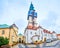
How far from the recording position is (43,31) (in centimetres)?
623

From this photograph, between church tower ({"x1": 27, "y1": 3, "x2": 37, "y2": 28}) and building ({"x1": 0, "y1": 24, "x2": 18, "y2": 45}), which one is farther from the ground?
church tower ({"x1": 27, "y1": 3, "x2": 37, "y2": 28})

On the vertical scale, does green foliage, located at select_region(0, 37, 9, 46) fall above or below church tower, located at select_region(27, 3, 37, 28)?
below

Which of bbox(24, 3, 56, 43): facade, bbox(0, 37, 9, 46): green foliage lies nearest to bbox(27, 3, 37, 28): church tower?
bbox(24, 3, 56, 43): facade

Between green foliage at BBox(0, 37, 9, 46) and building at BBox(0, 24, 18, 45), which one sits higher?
building at BBox(0, 24, 18, 45)

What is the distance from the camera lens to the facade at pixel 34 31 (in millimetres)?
6207

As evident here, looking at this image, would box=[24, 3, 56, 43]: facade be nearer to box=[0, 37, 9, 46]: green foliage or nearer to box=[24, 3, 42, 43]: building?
box=[24, 3, 42, 43]: building

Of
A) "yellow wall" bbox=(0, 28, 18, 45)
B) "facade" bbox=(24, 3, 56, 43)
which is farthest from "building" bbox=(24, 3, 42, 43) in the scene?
"yellow wall" bbox=(0, 28, 18, 45)

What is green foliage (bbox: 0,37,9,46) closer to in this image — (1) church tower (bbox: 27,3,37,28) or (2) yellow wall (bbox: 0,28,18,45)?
(2) yellow wall (bbox: 0,28,18,45)

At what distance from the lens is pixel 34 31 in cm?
621

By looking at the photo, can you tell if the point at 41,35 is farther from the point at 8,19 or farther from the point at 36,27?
the point at 8,19

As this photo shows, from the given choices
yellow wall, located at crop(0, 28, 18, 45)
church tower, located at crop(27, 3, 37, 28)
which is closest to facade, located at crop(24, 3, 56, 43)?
church tower, located at crop(27, 3, 37, 28)

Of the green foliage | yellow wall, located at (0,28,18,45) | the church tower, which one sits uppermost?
the church tower

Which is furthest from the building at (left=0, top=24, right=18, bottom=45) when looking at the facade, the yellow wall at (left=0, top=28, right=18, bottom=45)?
the facade

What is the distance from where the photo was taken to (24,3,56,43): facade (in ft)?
20.4
